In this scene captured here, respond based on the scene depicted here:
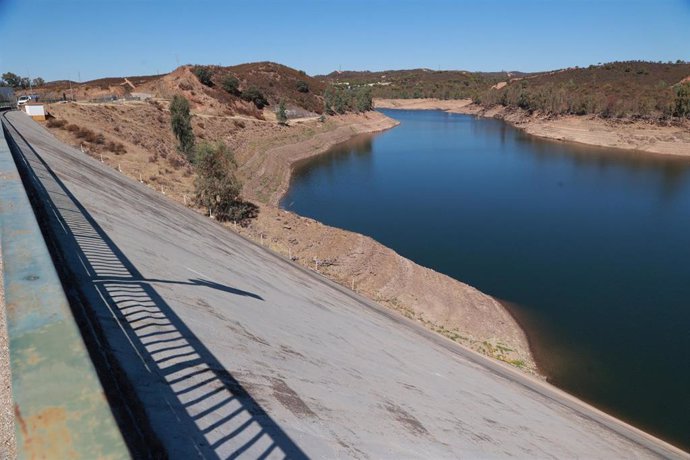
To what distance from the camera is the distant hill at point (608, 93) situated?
74.2 meters

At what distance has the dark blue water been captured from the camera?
57.5 ft

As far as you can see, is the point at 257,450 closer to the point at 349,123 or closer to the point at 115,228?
the point at 115,228

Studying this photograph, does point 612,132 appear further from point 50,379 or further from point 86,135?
point 50,379

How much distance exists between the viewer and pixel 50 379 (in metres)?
2.33

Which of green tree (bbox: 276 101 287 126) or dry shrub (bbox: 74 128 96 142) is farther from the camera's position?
green tree (bbox: 276 101 287 126)

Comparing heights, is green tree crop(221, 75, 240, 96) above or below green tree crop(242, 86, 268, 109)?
above

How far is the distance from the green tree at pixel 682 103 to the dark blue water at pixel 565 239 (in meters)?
15.4

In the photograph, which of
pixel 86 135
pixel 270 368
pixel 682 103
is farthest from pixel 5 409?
pixel 682 103

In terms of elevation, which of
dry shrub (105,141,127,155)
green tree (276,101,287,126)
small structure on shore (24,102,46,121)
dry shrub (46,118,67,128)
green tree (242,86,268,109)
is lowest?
dry shrub (105,141,127,155)

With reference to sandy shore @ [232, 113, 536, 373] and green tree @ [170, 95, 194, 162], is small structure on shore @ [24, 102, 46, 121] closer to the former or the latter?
green tree @ [170, 95, 194, 162]

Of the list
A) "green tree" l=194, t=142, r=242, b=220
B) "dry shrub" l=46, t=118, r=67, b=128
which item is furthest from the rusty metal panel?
"dry shrub" l=46, t=118, r=67, b=128

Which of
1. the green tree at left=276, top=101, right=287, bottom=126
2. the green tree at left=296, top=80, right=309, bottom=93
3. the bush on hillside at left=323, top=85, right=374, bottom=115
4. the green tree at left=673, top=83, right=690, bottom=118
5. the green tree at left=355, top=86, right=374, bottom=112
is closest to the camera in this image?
A: the green tree at left=276, top=101, right=287, bottom=126

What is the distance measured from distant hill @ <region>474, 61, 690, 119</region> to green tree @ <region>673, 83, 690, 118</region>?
104 cm

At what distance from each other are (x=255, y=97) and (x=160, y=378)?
72.8 metres
